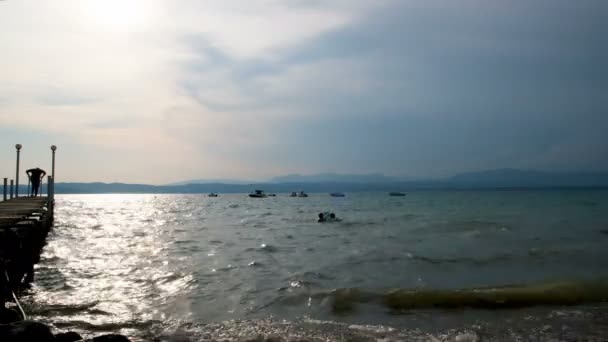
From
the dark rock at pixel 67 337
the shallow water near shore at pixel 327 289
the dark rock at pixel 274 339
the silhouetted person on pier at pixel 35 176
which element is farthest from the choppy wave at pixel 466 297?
the silhouetted person on pier at pixel 35 176

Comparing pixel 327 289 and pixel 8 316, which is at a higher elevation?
pixel 8 316

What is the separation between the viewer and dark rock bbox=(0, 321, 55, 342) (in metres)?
6.48

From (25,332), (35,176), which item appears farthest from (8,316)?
(35,176)

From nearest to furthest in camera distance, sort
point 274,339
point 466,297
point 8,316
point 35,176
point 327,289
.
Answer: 1. point 8,316
2. point 274,339
3. point 466,297
4. point 327,289
5. point 35,176

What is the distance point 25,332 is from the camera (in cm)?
667

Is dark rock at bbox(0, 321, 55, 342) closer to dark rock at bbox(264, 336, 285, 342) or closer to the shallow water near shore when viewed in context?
the shallow water near shore

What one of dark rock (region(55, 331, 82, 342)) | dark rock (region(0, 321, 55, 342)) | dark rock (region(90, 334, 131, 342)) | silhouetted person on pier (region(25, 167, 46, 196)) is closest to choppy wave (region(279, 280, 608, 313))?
dark rock (region(90, 334, 131, 342))

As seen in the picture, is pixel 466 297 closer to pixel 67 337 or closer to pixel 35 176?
pixel 67 337

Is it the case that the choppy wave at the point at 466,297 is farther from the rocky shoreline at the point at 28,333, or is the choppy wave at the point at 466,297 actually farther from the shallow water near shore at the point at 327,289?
the rocky shoreline at the point at 28,333

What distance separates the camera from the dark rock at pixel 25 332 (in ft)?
21.3

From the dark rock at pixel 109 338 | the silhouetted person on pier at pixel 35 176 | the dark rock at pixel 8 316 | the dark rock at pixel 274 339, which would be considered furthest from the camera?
the silhouetted person on pier at pixel 35 176

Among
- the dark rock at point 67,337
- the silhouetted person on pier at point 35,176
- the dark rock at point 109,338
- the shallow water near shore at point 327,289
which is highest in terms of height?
the silhouetted person on pier at point 35,176

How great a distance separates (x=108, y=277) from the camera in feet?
50.5

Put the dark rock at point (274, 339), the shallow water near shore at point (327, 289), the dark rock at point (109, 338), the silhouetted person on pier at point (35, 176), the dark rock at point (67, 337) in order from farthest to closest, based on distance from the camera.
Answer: the silhouetted person on pier at point (35, 176), the shallow water near shore at point (327, 289), the dark rock at point (274, 339), the dark rock at point (67, 337), the dark rock at point (109, 338)
